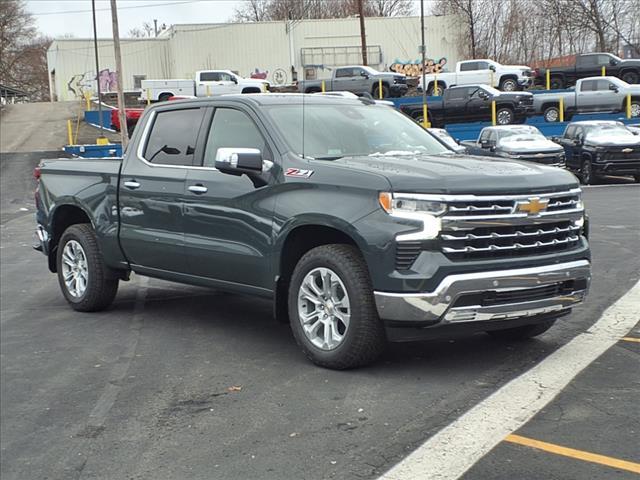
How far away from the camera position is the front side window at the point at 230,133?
630cm

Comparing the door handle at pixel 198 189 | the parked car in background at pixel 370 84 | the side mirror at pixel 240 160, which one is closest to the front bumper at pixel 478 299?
the side mirror at pixel 240 160

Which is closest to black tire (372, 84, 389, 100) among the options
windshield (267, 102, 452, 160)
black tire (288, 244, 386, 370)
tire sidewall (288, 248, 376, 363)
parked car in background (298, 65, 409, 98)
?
parked car in background (298, 65, 409, 98)

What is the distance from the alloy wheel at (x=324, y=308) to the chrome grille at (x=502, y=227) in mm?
839

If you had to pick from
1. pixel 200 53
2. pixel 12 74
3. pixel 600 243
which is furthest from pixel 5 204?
pixel 12 74

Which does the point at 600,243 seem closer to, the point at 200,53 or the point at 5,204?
the point at 5,204

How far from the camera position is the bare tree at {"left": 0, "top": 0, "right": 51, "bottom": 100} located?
7425 cm

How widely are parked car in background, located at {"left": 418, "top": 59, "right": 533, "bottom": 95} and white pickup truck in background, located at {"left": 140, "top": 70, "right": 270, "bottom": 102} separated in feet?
30.9

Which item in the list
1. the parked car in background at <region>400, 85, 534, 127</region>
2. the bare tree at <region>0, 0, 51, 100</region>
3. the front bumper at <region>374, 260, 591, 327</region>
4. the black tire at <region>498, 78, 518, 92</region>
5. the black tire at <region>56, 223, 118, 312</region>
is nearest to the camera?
the front bumper at <region>374, 260, 591, 327</region>

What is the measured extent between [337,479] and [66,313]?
5173 millimetres

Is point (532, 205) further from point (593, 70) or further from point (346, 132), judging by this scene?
point (593, 70)

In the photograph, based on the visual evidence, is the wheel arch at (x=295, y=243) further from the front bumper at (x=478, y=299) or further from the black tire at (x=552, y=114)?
the black tire at (x=552, y=114)

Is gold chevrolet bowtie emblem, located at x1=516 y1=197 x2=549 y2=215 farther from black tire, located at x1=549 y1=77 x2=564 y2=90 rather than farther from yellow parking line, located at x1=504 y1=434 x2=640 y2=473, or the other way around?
black tire, located at x1=549 y1=77 x2=564 y2=90

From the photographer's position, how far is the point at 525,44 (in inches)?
2479

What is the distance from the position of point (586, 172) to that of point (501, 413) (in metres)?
18.8
